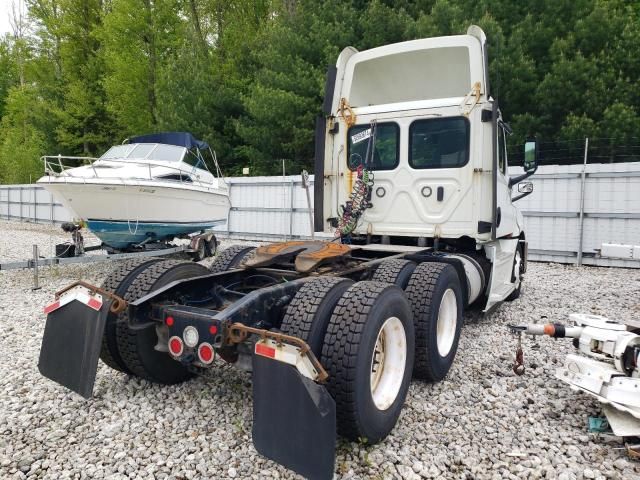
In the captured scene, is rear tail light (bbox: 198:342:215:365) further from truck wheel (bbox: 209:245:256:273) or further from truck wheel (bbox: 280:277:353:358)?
truck wheel (bbox: 209:245:256:273)

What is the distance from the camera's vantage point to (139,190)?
8.22 m

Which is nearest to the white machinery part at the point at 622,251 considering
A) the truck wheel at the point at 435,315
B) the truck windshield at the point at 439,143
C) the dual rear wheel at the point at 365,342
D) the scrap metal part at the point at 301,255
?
the truck windshield at the point at 439,143

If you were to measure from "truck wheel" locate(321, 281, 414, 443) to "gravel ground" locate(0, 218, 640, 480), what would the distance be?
227 mm

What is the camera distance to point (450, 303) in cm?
404

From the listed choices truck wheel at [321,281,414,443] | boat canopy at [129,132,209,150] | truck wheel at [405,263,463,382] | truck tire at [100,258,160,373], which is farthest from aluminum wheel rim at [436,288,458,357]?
boat canopy at [129,132,209,150]

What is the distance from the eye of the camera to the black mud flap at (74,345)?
296cm

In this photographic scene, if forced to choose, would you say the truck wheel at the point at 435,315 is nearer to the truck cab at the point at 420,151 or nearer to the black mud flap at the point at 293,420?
the truck cab at the point at 420,151

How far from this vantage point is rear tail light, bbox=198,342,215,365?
2.66 metres

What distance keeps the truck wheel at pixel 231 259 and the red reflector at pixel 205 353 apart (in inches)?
72.5

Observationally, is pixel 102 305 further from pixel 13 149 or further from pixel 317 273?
pixel 13 149

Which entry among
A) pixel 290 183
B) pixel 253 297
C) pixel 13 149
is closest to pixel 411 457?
pixel 253 297

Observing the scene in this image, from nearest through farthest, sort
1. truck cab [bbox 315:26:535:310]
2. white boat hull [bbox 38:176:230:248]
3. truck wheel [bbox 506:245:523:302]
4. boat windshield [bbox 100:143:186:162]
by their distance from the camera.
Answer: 1. truck cab [bbox 315:26:535:310]
2. truck wheel [bbox 506:245:523:302]
3. white boat hull [bbox 38:176:230:248]
4. boat windshield [bbox 100:143:186:162]

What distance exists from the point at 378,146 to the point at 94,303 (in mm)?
3496

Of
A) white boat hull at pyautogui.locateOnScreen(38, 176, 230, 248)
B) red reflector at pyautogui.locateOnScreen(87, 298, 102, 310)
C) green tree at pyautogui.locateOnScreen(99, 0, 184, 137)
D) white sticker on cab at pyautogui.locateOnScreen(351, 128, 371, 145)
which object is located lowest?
red reflector at pyautogui.locateOnScreen(87, 298, 102, 310)
